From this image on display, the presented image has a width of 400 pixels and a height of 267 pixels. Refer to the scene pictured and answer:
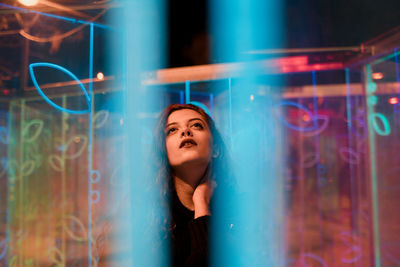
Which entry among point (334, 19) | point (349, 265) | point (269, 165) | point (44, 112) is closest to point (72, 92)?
A: point (44, 112)

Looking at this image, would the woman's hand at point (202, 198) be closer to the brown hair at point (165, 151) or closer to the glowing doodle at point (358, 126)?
the brown hair at point (165, 151)

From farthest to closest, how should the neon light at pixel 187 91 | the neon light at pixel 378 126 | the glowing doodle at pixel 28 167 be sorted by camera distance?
the neon light at pixel 378 126 → the neon light at pixel 187 91 → the glowing doodle at pixel 28 167

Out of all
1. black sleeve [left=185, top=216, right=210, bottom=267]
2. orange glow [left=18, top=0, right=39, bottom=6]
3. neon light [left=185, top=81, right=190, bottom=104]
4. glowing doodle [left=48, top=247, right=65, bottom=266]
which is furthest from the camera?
neon light [left=185, top=81, right=190, bottom=104]

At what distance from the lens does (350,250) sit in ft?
8.09

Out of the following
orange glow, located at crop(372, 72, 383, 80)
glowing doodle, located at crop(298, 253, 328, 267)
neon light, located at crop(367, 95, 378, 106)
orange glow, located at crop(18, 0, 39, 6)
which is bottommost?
glowing doodle, located at crop(298, 253, 328, 267)

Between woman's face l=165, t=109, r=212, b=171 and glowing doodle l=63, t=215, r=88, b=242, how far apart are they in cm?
121

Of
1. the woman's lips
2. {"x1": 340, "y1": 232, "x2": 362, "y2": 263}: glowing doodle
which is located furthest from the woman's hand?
{"x1": 340, "y1": 232, "x2": 362, "y2": 263}: glowing doodle

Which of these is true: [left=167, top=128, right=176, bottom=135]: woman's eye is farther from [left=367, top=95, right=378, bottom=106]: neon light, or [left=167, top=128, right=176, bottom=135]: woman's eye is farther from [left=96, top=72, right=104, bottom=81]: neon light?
[left=367, top=95, right=378, bottom=106]: neon light

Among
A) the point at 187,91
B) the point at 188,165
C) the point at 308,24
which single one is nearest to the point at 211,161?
the point at 188,165

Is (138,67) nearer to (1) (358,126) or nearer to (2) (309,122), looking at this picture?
(2) (309,122)

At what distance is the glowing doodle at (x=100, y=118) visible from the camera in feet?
6.29

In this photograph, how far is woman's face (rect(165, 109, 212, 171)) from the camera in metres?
1.01

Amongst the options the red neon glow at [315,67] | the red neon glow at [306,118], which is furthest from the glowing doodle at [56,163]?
the red neon glow at [306,118]

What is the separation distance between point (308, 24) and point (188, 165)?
5.52 feet
